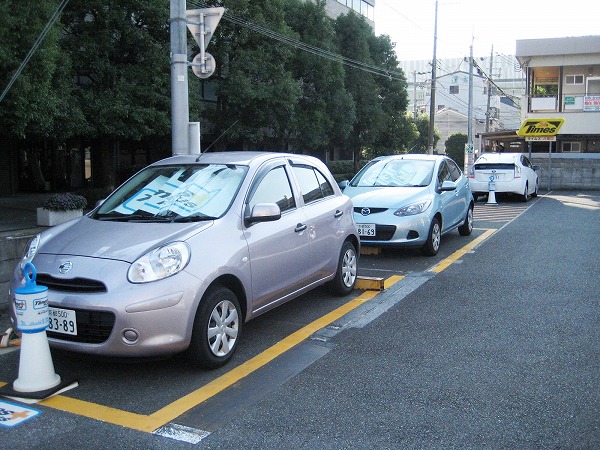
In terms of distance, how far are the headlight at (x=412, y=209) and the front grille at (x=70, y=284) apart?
5.39 metres

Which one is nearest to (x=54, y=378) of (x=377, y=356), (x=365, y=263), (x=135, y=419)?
(x=135, y=419)

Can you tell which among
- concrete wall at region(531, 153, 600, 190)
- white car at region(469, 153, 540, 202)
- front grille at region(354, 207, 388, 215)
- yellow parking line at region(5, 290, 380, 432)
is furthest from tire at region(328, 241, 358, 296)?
concrete wall at region(531, 153, 600, 190)

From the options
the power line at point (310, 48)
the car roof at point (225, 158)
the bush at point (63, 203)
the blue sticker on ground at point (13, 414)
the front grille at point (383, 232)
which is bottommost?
the blue sticker on ground at point (13, 414)

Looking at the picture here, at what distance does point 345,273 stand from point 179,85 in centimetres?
327

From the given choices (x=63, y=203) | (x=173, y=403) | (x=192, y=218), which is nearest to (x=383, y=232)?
(x=192, y=218)

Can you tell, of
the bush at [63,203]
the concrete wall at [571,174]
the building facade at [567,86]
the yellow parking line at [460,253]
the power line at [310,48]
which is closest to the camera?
the yellow parking line at [460,253]

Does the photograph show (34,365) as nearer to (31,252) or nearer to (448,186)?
(31,252)

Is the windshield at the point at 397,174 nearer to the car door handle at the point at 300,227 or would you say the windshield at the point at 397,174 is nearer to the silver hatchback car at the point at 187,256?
the silver hatchback car at the point at 187,256

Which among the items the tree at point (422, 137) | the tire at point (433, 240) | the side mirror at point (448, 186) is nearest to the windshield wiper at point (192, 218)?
the tire at point (433, 240)

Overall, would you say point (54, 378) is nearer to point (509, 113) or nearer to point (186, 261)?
point (186, 261)

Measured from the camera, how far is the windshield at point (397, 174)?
966 cm

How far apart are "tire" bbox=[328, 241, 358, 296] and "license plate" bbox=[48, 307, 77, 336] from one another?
306 cm

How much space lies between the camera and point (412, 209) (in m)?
8.77

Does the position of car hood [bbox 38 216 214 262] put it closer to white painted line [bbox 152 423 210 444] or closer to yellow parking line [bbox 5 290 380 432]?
yellow parking line [bbox 5 290 380 432]
